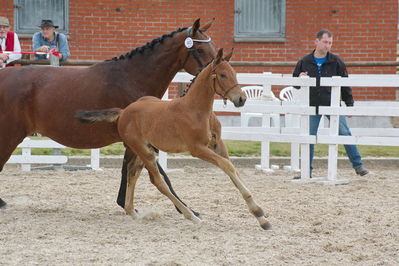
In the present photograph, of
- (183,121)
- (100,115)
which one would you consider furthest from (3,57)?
(183,121)

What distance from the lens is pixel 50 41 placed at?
36.0ft

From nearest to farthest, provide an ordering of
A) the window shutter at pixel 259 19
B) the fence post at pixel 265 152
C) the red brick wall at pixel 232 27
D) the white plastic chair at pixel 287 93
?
the fence post at pixel 265 152 < the white plastic chair at pixel 287 93 < the red brick wall at pixel 232 27 < the window shutter at pixel 259 19

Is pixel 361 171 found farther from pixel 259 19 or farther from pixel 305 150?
pixel 259 19

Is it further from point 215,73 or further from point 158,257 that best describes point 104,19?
point 158,257

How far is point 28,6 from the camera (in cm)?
1473

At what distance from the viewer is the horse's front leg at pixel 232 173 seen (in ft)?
19.7

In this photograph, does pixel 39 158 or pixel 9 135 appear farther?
pixel 39 158

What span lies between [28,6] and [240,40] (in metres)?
4.38

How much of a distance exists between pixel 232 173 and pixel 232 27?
949 cm

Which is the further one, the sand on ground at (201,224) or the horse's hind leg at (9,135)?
the horse's hind leg at (9,135)

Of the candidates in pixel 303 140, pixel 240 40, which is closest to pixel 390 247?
pixel 303 140

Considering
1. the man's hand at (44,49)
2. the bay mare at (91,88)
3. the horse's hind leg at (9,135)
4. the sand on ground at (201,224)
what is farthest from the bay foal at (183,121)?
the man's hand at (44,49)

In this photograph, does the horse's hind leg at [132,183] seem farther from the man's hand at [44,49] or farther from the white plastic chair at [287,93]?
the white plastic chair at [287,93]

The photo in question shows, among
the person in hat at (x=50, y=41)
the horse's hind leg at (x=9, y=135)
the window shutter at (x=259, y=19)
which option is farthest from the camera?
Answer: the window shutter at (x=259, y=19)
